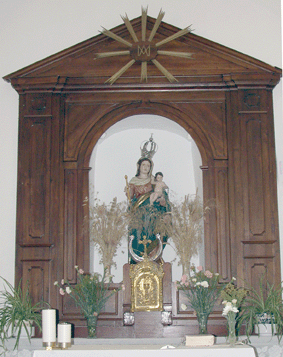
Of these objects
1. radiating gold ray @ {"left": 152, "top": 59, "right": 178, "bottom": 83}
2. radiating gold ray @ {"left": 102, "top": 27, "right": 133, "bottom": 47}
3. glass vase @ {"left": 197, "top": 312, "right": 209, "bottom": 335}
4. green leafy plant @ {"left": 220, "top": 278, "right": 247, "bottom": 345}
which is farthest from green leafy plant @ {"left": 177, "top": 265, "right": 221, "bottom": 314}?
radiating gold ray @ {"left": 102, "top": 27, "right": 133, "bottom": 47}

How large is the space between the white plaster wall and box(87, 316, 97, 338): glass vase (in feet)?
6.95

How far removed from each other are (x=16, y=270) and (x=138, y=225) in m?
1.26

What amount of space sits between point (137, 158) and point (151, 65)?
1276 millimetres

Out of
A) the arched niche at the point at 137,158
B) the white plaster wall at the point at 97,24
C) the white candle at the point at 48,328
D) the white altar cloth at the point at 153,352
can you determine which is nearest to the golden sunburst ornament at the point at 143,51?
the white plaster wall at the point at 97,24

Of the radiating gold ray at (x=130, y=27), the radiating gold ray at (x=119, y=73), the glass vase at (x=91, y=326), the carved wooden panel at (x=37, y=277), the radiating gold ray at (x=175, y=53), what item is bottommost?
the glass vase at (x=91, y=326)

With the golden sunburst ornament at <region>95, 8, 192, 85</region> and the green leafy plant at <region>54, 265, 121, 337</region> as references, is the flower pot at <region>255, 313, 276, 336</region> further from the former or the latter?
the golden sunburst ornament at <region>95, 8, 192, 85</region>

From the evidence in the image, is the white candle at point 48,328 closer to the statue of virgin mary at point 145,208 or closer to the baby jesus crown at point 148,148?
the statue of virgin mary at point 145,208

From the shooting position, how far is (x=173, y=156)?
24.4 feet

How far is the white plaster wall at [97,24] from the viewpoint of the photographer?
6699 mm

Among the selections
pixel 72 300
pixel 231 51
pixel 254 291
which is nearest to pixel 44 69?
pixel 231 51

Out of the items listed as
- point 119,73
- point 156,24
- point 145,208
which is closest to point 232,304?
point 145,208

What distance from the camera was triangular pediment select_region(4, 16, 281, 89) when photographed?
645 cm

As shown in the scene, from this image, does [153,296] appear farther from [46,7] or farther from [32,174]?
[46,7]

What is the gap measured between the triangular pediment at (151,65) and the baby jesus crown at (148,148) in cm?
88
